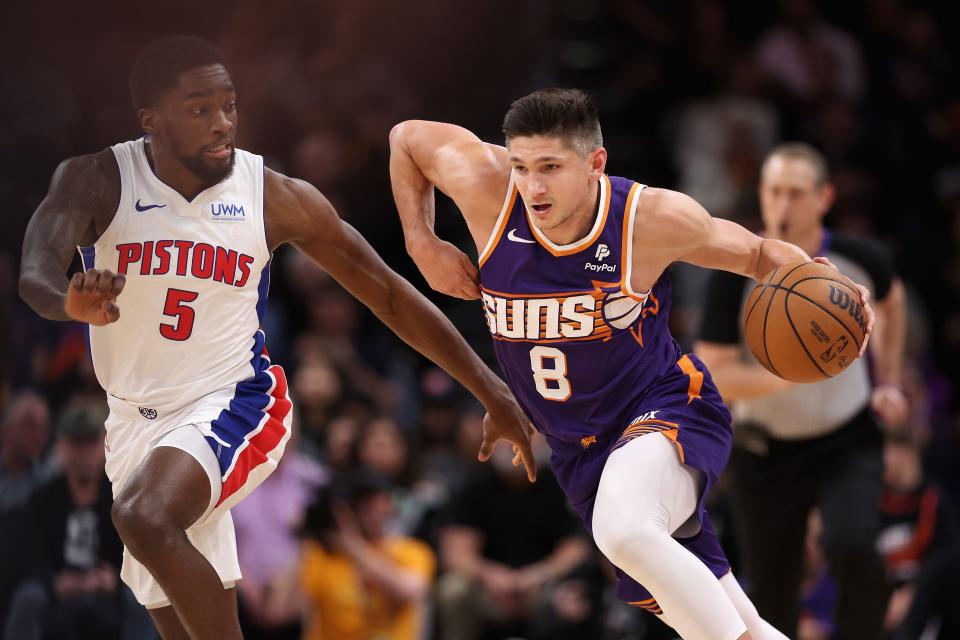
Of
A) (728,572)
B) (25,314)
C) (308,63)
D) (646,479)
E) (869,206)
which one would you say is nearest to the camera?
(646,479)

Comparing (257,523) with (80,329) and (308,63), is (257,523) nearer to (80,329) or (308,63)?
(80,329)

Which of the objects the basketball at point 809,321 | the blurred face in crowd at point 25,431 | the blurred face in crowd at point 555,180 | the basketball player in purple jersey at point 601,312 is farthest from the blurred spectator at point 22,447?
the basketball at point 809,321

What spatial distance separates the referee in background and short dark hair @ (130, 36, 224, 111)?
8.98ft

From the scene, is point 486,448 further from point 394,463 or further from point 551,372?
point 394,463

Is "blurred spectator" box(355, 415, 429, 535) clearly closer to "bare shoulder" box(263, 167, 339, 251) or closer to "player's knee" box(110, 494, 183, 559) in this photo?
"bare shoulder" box(263, 167, 339, 251)

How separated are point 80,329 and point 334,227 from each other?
3369 millimetres

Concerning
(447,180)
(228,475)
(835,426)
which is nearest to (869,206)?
(835,426)

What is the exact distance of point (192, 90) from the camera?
462cm

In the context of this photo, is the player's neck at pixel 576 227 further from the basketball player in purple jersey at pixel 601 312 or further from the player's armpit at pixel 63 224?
the player's armpit at pixel 63 224

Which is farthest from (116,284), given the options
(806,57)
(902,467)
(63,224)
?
(806,57)

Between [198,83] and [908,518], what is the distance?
5815 millimetres

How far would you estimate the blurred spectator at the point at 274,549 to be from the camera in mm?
7973

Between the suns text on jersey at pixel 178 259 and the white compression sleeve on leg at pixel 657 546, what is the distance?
57.8 inches

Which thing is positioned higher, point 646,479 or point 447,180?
point 447,180
